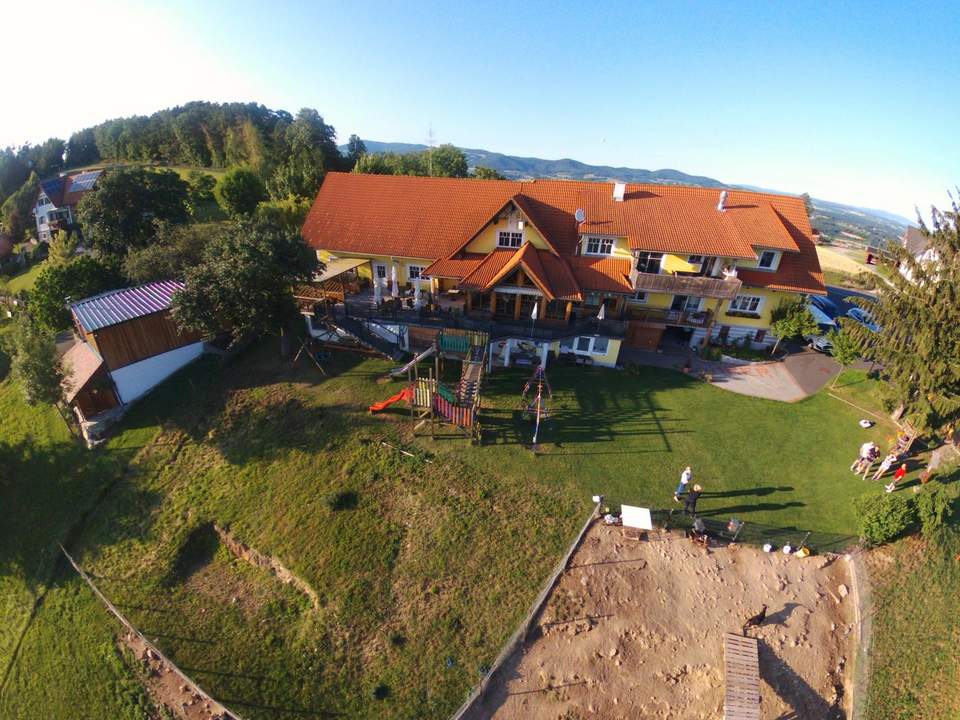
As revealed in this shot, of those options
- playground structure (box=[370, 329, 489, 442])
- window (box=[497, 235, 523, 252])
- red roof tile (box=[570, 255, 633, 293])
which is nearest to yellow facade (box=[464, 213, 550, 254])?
window (box=[497, 235, 523, 252])

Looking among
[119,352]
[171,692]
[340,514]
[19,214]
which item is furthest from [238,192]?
[19,214]

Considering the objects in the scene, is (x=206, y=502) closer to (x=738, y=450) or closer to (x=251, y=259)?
(x=251, y=259)

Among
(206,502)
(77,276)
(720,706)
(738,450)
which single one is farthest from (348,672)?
(77,276)

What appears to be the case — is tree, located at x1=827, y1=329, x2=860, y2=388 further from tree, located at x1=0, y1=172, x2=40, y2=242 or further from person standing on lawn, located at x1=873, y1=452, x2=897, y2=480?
tree, located at x1=0, y1=172, x2=40, y2=242

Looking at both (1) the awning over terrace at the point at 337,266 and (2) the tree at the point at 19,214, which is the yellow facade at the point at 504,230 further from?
(2) the tree at the point at 19,214

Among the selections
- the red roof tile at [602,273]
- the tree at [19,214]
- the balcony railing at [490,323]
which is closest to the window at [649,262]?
the red roof tile at [602,273]
